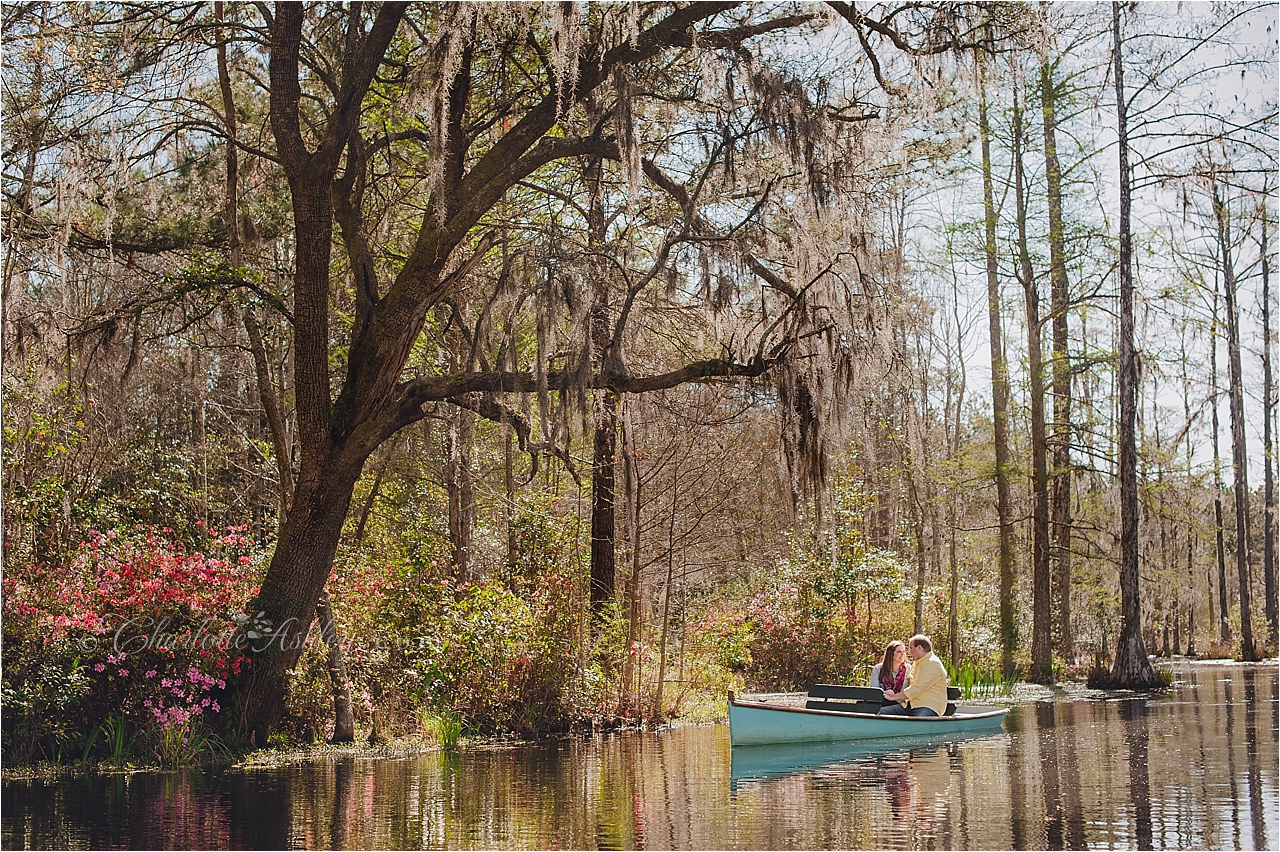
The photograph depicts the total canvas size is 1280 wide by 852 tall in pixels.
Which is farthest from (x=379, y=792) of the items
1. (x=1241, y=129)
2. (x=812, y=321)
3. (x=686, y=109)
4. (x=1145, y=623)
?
(x=1145, y=623)

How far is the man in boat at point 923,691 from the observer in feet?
43.9

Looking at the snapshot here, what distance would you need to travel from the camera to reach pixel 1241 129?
56.6 ft

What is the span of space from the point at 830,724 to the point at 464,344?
7.92 meters

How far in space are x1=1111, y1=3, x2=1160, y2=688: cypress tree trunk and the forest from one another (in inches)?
2.6

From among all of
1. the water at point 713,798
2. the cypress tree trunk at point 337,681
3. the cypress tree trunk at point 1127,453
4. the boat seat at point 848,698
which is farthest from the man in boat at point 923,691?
the cypress tree trunk at point 1127,453

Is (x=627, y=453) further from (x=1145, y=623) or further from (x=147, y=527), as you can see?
(x=1145, y=623)

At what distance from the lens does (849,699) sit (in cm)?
1352

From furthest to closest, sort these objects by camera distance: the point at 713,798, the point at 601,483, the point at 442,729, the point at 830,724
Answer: the point at 601,483 → the point at 442,729 → the point at 830,724 → the point at 713,798

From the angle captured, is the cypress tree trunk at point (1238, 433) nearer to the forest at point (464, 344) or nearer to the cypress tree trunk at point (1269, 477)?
the cypress tree trunk at point (1269, 477)

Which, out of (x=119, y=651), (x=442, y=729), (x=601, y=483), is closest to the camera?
(x=119, y=651)

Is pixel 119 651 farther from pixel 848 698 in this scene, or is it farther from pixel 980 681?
pixel 980 681

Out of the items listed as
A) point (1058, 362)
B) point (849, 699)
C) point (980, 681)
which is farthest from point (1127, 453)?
point (849, 699)

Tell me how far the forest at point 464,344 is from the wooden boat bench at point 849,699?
83.2 inches

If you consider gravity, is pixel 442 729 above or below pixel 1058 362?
below
